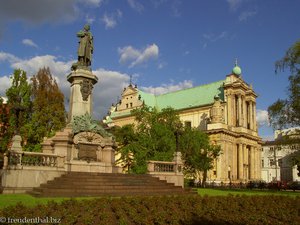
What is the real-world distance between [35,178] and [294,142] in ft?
78.5

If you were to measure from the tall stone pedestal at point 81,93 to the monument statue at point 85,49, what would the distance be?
94cm

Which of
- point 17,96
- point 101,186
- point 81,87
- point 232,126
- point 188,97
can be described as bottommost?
point 101,186

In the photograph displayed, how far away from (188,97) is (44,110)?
4421 cm

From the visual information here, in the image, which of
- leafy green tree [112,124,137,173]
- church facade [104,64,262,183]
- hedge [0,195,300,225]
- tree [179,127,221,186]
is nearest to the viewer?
hedge [0,195,300,225]

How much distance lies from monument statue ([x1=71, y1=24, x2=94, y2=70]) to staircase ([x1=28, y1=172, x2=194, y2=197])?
31.6 feet

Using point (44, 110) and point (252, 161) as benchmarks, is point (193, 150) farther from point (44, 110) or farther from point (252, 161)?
point (252, 161)

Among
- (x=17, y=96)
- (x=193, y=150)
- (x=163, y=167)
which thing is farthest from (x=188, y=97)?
(x=163, y=167)

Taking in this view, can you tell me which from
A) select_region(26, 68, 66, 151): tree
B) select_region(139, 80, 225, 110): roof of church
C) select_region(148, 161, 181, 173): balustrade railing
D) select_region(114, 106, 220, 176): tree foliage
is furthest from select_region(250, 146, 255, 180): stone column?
select_region(148, 161, 181, 173): balustrade railing

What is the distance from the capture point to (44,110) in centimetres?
3734

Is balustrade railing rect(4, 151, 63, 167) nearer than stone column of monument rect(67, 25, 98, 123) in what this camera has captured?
Yes

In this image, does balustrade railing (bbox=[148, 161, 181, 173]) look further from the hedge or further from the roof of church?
the roof of church

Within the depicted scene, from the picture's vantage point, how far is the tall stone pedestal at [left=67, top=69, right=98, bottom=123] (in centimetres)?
2533

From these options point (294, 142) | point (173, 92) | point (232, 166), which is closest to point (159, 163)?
point (294, 142)

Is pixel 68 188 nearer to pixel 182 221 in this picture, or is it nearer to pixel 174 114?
pixel 182 221
